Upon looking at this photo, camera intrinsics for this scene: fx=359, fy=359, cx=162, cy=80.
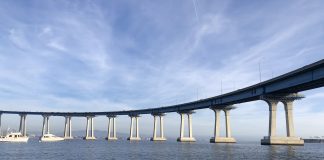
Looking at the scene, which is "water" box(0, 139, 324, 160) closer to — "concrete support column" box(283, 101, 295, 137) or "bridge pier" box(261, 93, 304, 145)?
"bridge pier" box(261, 93, 304, 145)

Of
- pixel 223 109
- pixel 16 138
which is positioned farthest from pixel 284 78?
pixel 16 138

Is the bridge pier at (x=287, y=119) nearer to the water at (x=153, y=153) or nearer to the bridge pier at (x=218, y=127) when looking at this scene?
the water at (x=153, y=153)

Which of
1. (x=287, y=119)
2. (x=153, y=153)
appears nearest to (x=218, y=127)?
(x=287, y=119)

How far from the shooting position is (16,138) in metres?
162

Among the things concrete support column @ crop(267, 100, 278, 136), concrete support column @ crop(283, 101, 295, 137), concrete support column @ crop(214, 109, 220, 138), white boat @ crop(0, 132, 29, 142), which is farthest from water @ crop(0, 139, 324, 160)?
white boat @ crop(0, 132, 29, 142)

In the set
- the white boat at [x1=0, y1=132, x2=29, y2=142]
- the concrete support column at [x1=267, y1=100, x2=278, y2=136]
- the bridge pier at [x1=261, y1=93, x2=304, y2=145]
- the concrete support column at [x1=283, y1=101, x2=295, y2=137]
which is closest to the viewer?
the bridge pier at [x1=261, y1=93, x2=304, y2=145]

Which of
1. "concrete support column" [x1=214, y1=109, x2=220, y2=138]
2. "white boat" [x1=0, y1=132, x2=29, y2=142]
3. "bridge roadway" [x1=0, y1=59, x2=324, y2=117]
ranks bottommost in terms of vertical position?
"white boat" [x1=0, y1=132, x2=29, y2=142]

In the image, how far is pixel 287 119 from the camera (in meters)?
121

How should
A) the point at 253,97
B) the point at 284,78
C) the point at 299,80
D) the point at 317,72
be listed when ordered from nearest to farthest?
the point at 317,72, the point at 299,80, the point at 284,78, the point at 253,97

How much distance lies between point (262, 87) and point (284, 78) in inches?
676

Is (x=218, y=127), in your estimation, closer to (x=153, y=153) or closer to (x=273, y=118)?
(x=273, y=118)

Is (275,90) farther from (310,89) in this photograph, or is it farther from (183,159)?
(183,159)

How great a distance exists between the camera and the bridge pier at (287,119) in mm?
117500

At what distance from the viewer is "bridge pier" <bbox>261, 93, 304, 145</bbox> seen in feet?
385
